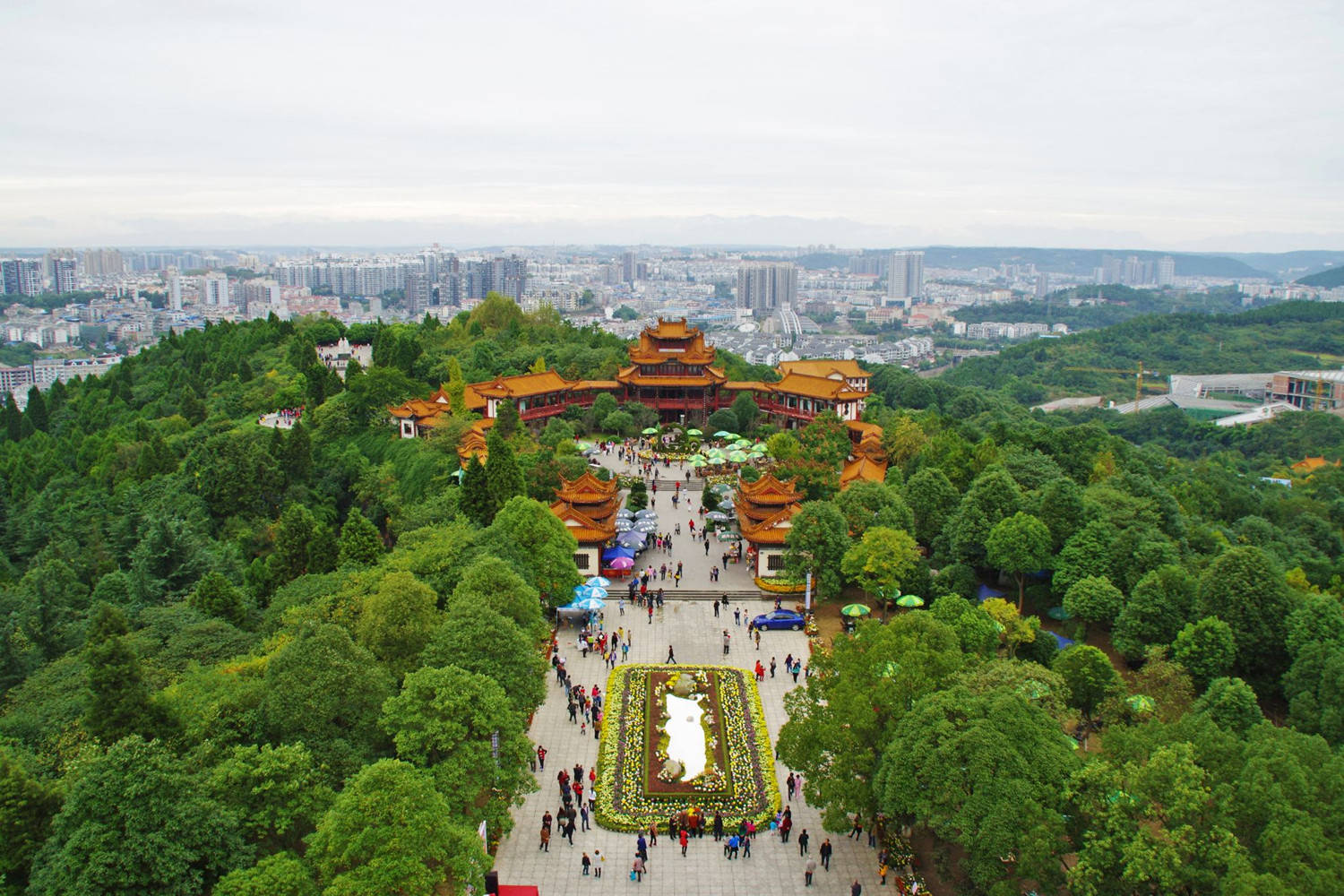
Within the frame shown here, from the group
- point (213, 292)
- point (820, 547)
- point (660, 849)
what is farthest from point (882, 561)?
point (213, 292)

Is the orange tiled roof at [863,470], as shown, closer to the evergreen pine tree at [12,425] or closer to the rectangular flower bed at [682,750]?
the rectangular flower bed at [682,750]

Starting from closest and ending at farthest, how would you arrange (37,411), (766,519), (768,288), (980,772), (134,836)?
(134,836) < (980,772) < (766,519) < (37,411) < (768,288)

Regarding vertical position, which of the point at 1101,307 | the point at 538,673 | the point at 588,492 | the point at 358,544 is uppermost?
the point at 1101,307

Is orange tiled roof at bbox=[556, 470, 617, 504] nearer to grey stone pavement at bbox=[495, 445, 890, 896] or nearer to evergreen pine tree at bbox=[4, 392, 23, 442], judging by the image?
grey stone pavement at bbox=[495, 445, 890, 896]

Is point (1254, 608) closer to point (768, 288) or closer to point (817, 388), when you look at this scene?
point (817, 388)

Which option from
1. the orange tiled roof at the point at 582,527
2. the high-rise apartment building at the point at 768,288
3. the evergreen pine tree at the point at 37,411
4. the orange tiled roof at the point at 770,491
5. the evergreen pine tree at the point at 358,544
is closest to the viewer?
the evergreen pine tree at the point at 358,544

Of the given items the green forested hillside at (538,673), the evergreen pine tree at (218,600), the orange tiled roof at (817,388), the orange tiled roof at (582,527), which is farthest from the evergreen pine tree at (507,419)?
the evergreen pine tree at (218,600)
